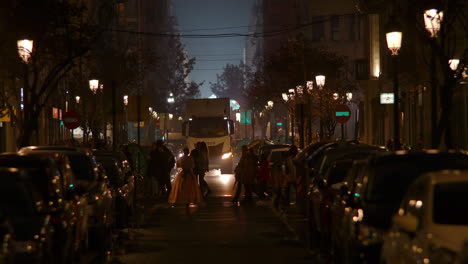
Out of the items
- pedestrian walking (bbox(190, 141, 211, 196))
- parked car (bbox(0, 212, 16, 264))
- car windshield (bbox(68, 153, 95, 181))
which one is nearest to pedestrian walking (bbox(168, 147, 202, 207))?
pedestrian walking (bbox(190, 141, 211, 196))

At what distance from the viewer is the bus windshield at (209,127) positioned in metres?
55.6

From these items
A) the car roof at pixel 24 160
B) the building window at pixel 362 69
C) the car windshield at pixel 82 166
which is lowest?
the car windshield at pixel 82 166

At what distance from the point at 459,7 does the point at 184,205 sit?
10165mm

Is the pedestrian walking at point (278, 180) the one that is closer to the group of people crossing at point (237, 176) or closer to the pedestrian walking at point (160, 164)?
the group of people crossing at point (237, 176)

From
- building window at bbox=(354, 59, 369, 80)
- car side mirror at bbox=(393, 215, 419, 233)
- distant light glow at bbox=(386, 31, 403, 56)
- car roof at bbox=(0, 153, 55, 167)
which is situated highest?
building window at bbox=(354, 59, 369, 80)

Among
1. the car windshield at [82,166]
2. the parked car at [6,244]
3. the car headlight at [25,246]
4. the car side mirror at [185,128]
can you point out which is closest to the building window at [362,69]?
the car side mirror at [185,128]

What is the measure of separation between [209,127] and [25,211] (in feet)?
146

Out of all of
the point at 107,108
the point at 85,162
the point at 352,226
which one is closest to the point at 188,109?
the point at 107,108

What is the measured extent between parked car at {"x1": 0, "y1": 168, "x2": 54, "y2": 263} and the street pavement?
450 centimetres

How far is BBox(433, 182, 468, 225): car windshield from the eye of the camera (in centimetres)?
896

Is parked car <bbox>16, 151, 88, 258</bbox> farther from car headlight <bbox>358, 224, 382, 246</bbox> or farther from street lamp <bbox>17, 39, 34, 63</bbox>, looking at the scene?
street lamp <bbox>17, 39, 34, 63</bbox>

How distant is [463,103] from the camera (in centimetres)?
3647

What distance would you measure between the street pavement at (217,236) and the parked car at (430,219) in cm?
654

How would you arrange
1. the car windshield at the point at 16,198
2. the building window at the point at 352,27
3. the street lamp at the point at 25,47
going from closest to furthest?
the car windshield at the point at 16,198
the street lamp at the point at 25,47
the building window at the point at 352,27
